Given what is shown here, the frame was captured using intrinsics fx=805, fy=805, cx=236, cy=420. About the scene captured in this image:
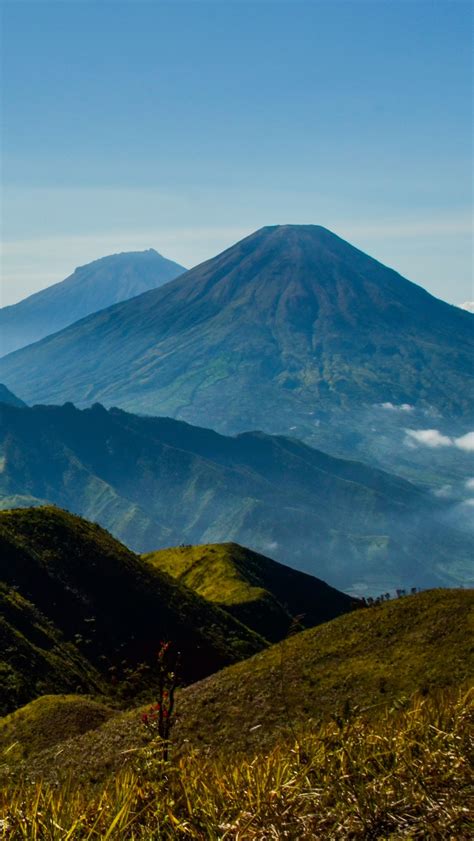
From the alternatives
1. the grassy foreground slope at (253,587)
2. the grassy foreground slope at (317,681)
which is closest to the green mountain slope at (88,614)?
the grassy foreground slope at (253,587)

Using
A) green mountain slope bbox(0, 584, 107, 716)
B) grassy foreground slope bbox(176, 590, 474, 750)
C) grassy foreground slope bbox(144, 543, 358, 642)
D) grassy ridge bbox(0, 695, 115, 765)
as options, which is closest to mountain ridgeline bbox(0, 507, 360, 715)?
green mountain slope bbox(0, 584, 107, 716)

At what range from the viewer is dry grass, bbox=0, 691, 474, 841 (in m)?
6.45

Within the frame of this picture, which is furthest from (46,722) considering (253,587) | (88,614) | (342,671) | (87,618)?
(253,587)

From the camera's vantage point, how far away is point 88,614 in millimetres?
62156

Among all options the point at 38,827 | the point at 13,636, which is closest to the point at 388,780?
the point at 38,827

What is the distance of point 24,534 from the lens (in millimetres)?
67812

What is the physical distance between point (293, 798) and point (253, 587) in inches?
3410

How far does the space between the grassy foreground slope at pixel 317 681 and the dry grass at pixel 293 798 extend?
20651 millimetres

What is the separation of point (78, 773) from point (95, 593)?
3685 centimetres

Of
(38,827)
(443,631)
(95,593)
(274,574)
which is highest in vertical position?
(38,827)

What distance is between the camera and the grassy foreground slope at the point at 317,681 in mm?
31297

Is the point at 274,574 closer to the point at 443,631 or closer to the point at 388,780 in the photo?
the point at 443,631

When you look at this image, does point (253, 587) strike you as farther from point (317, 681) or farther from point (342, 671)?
point (317, 681)

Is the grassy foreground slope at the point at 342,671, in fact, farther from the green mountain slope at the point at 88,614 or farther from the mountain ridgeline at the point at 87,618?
the green mountain slope at the point at 88,614
